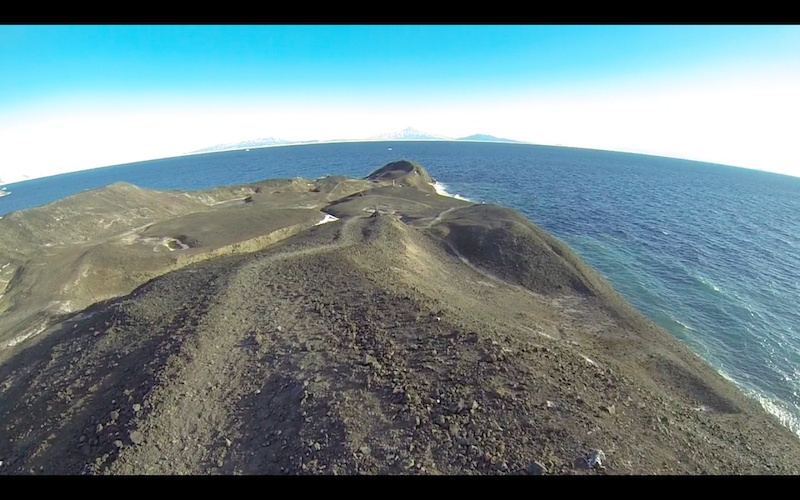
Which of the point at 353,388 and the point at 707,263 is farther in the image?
the point at 707,263

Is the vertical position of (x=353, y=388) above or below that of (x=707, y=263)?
below

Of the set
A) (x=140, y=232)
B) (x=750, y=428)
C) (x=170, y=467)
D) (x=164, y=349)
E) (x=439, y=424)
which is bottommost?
(x=750, y=428)

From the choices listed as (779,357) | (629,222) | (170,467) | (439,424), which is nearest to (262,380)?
(170,467)

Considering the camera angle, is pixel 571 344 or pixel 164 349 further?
pixel 571 344

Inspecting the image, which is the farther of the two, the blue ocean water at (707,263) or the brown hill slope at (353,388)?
the blue ocean water at (707,263)

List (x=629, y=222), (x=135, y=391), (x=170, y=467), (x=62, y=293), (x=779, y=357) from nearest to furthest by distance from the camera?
(x=170, y=467), (x=135, y=391), (x=779, y=357), (x=62, y=293), (x=629, y=222)

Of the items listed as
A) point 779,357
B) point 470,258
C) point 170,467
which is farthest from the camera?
point 470,258

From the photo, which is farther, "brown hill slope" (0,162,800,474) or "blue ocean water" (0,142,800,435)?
"blue ocean water" (0,142,800,435)
